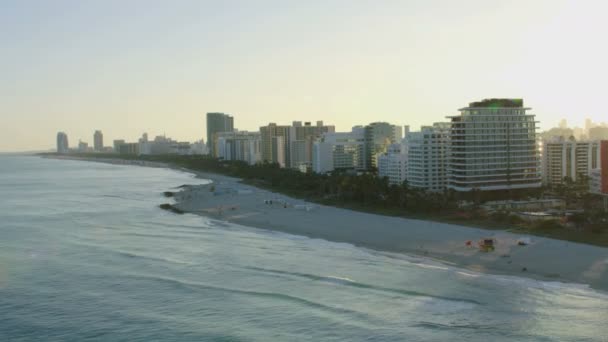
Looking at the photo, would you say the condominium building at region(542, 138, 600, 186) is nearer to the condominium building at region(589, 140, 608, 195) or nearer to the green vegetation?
the green vegetation

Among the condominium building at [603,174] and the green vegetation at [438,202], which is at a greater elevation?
the condominium building at [603,174]

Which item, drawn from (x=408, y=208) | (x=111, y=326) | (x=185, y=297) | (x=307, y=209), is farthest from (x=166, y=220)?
(x=111, y=326)

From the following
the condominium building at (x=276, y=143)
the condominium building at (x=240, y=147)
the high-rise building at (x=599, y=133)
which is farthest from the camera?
the condominium building at (x=240, y=147)

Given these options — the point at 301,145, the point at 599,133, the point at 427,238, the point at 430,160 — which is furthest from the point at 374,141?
the point at 427,238

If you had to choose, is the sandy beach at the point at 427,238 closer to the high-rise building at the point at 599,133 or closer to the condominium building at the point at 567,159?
the condominium building at the point at 567,159

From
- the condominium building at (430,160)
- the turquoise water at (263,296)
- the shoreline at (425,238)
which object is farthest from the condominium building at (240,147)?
the turquoise water at (263,296)

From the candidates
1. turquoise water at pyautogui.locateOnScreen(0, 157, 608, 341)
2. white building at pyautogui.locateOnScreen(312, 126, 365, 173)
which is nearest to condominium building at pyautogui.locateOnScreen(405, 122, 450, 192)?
turquoise water at pyautogui.locateOnScreen(0, 157, 608, 341)
